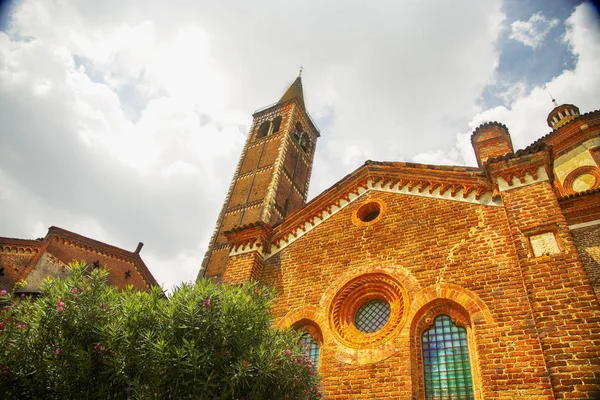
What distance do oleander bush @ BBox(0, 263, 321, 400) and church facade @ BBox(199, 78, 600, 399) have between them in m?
2.65

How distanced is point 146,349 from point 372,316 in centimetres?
538

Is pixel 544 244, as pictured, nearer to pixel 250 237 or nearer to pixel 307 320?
pixel 307 320

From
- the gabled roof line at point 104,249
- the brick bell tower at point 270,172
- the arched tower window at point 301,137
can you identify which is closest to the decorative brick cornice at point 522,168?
the brick bell tower at point 270,172

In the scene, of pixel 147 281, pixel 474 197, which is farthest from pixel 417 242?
pixel 147 281

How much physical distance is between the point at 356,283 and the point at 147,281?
1938cm

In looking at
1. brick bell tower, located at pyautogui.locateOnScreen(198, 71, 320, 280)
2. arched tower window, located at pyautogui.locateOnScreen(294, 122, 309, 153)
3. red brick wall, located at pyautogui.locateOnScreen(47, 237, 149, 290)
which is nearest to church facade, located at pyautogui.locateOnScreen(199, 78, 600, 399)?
brick bell tower, located at pyautogui.locateOnScreen(198, 71, 320, 280)

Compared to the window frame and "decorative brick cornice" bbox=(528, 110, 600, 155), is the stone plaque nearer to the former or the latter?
the window frame

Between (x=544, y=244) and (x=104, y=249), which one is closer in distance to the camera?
(x=544, y=244)

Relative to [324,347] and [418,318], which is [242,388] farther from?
[418,318]

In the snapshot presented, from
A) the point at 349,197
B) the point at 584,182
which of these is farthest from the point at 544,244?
the point at 584,182

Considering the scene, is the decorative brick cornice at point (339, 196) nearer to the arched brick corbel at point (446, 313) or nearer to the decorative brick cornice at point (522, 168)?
the decorative brick cornice at point (522, 168)

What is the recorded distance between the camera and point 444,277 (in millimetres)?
8367

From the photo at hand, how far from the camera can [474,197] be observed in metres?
9.34

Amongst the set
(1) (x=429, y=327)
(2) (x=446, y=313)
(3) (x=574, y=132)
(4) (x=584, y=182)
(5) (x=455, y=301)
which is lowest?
(1) (x=429, y=327)
